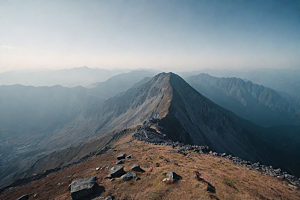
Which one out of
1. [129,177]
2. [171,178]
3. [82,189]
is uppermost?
[171,178]

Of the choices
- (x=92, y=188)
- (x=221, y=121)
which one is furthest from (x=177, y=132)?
(x=221, y=121)

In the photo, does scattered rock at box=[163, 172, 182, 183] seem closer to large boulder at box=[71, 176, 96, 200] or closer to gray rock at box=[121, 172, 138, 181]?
gray rock at box=[121, 172, 138, 181]

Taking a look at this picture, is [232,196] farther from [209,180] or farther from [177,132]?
[177,132]

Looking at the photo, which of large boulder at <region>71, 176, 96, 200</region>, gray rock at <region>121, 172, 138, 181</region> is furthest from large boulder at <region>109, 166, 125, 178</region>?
large boulder at <region>71, 176, 96, 200</region>

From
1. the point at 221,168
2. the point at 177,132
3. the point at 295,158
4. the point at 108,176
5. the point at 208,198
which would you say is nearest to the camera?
the point at 208,198

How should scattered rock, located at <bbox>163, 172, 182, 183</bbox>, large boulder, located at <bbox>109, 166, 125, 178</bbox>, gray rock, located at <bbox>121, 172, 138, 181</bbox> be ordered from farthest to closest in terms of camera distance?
large boulder, located at <bbox>109, 166, 125, 178</bbox>, gray rock, located at <bbox>121, 172, 138, 181</bbox>, scattered rock, located at <bbox>163, 172, 182, 183</bbox>

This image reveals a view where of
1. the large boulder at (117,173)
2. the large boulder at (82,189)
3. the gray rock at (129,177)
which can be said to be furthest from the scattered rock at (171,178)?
the large boulder at (82,189)

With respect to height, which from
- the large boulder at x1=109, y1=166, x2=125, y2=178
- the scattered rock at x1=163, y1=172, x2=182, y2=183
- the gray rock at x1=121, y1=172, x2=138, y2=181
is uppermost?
the scattered rock at x1=163, y1=172, x2=182, y2=183

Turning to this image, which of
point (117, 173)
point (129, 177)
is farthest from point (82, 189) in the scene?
point (129, 177)

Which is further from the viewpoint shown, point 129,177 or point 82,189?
point 129,177

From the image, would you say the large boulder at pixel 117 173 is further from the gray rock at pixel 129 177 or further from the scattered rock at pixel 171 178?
the scattered rock at pixel 171 178

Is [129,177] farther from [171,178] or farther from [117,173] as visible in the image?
[171,178]
